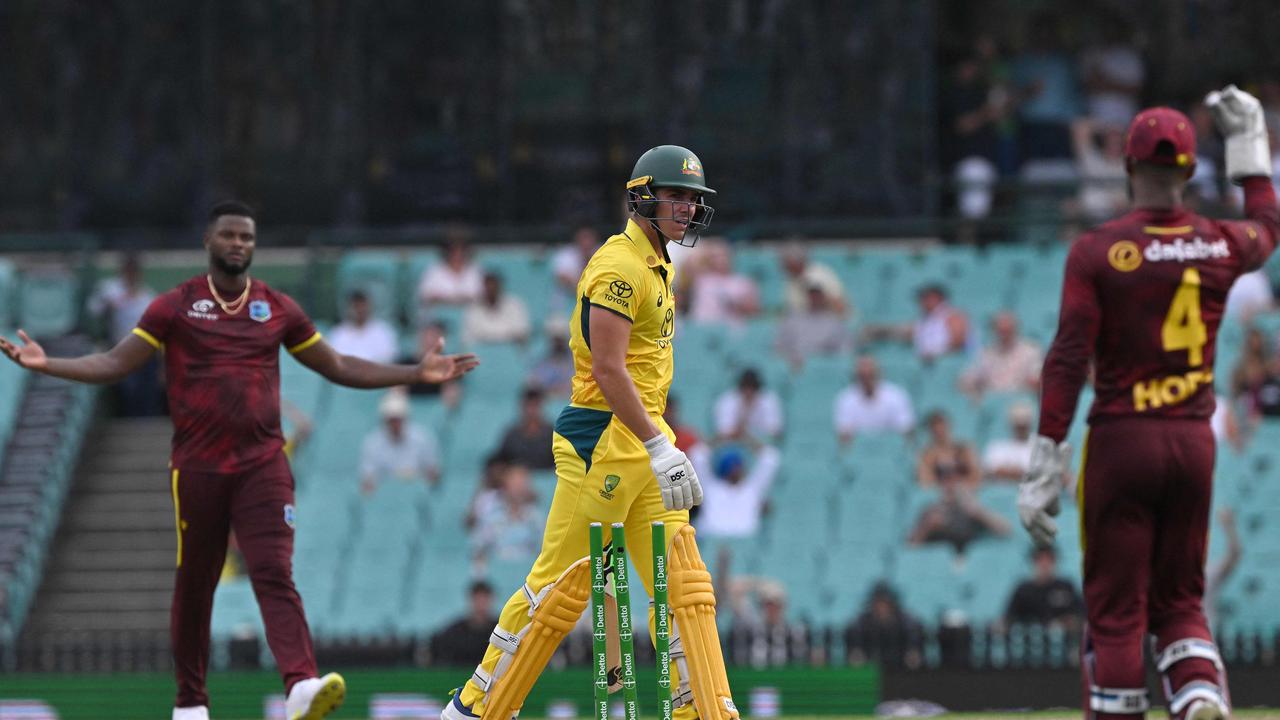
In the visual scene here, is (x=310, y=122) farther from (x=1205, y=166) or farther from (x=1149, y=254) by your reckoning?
(x=1149, y=254)

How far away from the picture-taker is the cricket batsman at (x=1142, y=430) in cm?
718

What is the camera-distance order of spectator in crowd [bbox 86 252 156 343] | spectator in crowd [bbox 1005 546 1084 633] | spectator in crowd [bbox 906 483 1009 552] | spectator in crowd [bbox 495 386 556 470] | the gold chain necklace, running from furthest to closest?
spectator in crowd [bbox 86 252 156 343] < spectator in crowd [bbox 495 386 556 470] < spectator in crowd [bbox 906 483 1009 552] < spectator in crowd [bbox 1005 546 1084 633] < the gold chain necklace

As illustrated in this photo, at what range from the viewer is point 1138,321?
7.25 metres

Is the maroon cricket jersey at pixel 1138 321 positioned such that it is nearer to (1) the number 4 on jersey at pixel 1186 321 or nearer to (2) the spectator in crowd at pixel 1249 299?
(1) the number 4 on jersey at pixel 1186 321

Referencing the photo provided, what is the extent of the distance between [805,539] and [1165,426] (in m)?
8.64

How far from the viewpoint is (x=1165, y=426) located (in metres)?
7.21

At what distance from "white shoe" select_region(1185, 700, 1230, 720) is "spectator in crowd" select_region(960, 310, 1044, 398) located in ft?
32.2

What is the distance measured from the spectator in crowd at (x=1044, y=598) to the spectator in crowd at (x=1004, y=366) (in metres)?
2.59

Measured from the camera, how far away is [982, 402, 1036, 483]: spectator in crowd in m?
15.9

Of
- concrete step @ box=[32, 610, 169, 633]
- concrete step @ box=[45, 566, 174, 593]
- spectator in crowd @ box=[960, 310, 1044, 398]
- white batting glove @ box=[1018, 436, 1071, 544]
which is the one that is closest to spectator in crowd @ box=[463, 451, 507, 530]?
concrete step @ box=[32, 610, 169, 633]

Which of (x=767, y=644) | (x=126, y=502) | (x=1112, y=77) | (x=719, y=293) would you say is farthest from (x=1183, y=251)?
(x=1112, y=77)

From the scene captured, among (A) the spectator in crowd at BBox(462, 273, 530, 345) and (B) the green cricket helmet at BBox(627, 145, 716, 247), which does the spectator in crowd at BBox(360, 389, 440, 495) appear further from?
(B) the green cricket helmet at BBox(627, 145, 716, 247)

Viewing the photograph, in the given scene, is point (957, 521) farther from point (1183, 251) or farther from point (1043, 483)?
point (1183, 251)

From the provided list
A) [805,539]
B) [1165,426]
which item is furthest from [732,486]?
[1165,426]
